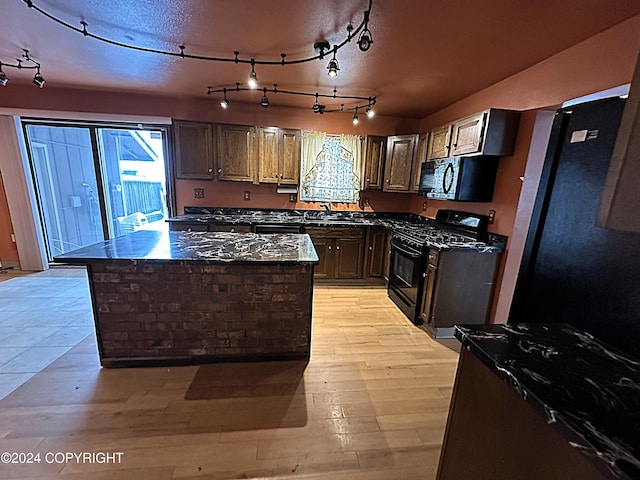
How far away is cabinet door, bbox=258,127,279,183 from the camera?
3930 mm

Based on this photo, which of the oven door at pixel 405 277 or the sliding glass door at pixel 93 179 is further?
the sliding glass door at pixel 93 179

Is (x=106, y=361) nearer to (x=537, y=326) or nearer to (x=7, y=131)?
(x=537, y=326)

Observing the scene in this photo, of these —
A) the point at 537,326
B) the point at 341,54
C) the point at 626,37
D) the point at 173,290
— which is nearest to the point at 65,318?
the point at 173,290

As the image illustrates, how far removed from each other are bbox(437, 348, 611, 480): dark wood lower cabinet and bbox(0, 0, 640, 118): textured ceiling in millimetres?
2085

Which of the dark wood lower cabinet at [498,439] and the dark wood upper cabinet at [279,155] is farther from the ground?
the dark wood upper cabinet at [279,155]

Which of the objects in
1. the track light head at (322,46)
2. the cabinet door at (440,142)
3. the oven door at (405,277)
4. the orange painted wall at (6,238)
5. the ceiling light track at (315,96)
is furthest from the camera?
the orange painted wall at (6,238)

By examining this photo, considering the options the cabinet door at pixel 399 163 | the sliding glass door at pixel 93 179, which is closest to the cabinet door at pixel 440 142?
the cabinet door at pixel 399 163

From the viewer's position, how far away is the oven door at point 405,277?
2990 mm

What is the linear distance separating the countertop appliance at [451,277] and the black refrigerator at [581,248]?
1.36 meters

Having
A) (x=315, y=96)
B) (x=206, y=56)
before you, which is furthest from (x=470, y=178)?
(x=206, y=56)

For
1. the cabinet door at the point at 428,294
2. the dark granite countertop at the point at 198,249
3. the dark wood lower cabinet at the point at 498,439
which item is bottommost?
the cabinet door at the point at 428,294

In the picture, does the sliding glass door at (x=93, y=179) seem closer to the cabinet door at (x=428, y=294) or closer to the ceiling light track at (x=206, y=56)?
the ceiling light track at (x=206, y=56)

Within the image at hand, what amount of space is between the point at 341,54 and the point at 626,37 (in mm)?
1909

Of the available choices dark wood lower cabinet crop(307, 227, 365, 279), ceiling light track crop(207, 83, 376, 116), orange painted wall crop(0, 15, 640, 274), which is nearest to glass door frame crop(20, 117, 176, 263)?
orange painted wall crop(0, 15, 640, 274)
